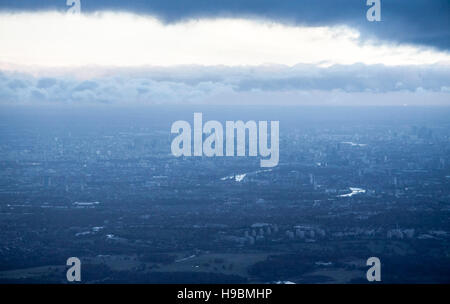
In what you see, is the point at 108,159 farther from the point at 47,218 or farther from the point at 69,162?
the point at 47,218

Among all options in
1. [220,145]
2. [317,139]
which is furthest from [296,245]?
[317,139]

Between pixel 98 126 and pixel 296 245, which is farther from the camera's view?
pixel 98 126

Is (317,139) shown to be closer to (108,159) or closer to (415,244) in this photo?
(108,159)

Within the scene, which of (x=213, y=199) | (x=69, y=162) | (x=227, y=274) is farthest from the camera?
(x=69, y=162)

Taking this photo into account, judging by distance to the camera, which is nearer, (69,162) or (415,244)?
(415,244)

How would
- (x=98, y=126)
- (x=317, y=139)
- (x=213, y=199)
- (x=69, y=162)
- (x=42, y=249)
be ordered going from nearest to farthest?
(x=42, y=249)
(x=213, y=199)
(x=69, y=162)
(x=317, y=139)
(x=98, y=126)
